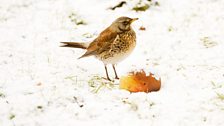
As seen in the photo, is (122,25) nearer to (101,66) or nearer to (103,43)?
(103,43)

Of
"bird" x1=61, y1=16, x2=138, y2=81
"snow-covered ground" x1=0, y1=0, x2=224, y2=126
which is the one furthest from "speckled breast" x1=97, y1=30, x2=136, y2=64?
"snow-covered ground" x1=0, y1=0, x2=224, y2=126

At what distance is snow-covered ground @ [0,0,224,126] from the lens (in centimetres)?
471

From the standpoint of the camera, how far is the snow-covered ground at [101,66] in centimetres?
471

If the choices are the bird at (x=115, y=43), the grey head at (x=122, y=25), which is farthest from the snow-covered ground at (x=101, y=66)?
the grey head at (x=122, y=25)

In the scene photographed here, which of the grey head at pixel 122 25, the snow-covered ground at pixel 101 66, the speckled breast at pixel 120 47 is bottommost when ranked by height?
the snow-covered ground at pixel 101 66

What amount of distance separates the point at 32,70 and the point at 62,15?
245cm

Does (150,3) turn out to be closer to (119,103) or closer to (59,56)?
(59,56)

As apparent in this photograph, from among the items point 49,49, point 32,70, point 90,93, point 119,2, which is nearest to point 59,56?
point 49,49

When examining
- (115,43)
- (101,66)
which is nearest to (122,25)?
(115,43)

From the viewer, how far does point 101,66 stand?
6488 millimetres

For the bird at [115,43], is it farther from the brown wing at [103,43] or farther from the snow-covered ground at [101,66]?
the snow-covered ground at [101,66]

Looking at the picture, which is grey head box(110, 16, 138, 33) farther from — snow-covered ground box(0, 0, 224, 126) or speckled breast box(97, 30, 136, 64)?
snow-covered ground box(0, 0, 224, 126)

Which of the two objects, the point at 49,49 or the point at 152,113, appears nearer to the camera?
the point at 152,113

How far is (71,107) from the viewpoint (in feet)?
16.0
